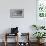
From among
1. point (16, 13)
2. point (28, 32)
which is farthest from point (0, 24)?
point (28, 32)

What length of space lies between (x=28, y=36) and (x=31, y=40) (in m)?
0.28

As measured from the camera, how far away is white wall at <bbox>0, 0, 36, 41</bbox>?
6.55m

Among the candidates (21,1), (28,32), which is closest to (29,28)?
(28,32)

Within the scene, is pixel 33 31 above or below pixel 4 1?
below

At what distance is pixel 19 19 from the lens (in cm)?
660

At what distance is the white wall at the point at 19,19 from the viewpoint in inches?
258

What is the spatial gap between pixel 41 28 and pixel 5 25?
153 centimetres

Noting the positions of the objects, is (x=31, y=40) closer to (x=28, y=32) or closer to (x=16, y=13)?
(x=28, y=32)

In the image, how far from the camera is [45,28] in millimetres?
6645

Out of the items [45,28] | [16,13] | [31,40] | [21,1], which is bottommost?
[31,40]

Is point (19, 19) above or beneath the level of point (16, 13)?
beneath

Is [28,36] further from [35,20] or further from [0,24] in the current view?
[0,24]

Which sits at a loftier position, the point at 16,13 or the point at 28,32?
the point at 16,13

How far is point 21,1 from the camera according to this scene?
6.55m
